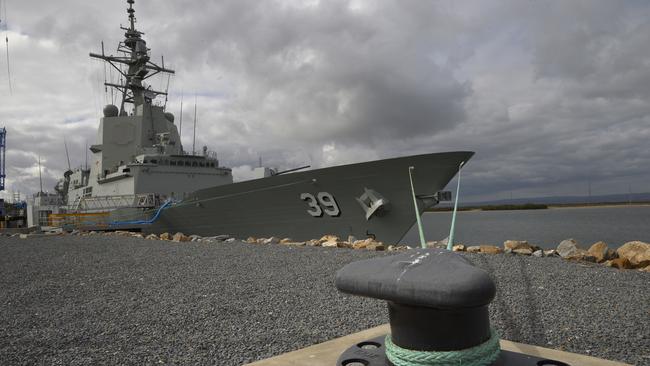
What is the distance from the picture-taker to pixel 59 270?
6164 mm

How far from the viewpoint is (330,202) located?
9.67m

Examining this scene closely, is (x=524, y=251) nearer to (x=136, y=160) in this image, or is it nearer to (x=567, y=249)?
(x=567, y=249)

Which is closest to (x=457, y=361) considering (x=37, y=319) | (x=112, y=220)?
(x=37, y=319)

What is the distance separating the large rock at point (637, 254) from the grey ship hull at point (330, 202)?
3131 mm

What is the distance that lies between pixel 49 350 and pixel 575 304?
12.4ft

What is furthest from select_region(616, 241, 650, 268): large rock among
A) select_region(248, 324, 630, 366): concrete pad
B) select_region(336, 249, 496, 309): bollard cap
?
select_region(336, 249, 496, 309): bollard cap

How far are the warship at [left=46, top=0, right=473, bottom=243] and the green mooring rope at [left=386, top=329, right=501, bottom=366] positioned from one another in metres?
2.58

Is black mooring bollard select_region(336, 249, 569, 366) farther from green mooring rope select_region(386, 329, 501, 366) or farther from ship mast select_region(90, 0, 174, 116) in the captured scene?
ship mast select_region(90, 0, 174, 116)

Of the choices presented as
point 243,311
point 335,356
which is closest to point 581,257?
point 243,311

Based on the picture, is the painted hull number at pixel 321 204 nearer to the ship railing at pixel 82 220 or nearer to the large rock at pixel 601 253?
the large rock at pixel 601 253

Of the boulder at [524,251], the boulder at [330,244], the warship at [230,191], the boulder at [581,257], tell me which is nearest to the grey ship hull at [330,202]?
the warship at [230,191]

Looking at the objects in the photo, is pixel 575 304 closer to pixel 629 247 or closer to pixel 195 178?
pixel 629 247

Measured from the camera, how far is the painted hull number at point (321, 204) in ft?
31.6

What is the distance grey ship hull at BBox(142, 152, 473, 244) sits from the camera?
345 inches
